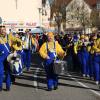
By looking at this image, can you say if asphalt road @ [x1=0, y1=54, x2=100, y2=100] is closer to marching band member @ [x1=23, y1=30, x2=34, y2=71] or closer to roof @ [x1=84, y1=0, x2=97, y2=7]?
marching band member @ [x1=23, y1=30, x2=34, y2=71]

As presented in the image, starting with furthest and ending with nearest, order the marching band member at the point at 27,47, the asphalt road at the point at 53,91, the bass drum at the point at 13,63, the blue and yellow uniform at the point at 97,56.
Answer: the marching band member at the point at 27,47 → the blue and yellow uniform at the point at 97,56 → the bass drum at the point at 13,63 → the asphalt road at the point at 53,91

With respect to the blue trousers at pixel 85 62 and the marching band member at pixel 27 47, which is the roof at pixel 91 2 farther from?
the blue trousers at pixel 85 62

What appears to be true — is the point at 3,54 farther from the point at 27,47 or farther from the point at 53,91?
the point at 27,47

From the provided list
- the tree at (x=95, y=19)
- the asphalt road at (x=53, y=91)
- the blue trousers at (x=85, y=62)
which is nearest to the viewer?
the asphalt road at (x=53, y=91)

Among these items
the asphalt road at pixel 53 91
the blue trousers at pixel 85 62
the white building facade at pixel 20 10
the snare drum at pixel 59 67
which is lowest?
the asphalt road at pixel 53 91

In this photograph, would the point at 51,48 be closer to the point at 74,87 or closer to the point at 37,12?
the point at 74,87

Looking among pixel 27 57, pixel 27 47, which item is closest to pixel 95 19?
pixel 27 57

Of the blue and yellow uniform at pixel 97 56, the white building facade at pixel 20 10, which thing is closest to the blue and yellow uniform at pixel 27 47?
the blue and yellow uniform at pixel 97 56

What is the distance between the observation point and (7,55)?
14773 mm

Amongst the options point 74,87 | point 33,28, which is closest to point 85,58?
point 74,87

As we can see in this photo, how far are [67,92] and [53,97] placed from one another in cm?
119

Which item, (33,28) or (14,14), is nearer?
(33,28)

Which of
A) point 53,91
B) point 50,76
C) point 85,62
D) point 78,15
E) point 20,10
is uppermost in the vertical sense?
point 20,10

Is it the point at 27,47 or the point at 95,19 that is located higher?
the point at 95,19
